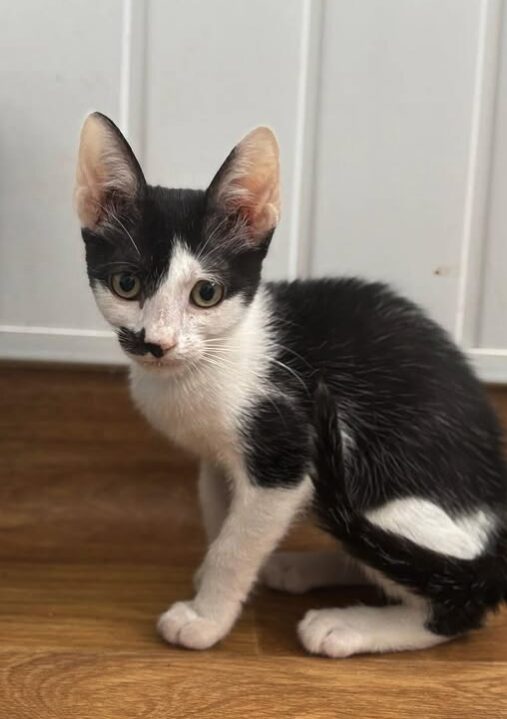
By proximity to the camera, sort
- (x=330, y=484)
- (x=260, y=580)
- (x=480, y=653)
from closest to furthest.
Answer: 1. (x=330, y=484)
2. (x=480, y=653)
3. (x=260, y=580)

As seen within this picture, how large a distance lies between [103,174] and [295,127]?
414 mm

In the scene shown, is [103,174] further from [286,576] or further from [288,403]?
[286,576]

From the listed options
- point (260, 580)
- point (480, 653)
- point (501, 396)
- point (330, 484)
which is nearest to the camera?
point (330, 484)

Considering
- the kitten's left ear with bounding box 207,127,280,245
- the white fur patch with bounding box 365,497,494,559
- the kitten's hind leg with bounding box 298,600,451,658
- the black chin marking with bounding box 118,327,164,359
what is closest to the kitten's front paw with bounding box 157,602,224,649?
the kitten's hind leg with bounding box 298,600,451,658

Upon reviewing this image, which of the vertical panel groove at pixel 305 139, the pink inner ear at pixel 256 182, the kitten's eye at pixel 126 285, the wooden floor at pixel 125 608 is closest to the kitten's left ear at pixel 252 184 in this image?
the pink inner ear at pixel 256 182

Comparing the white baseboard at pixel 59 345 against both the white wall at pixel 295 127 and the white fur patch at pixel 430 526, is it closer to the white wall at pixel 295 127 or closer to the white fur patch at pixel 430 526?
the white wall at pixel 295 127

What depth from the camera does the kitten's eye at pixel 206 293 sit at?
0.98 meters

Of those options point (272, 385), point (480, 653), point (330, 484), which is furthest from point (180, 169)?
point (480, 653)

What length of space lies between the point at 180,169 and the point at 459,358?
0.50 meters

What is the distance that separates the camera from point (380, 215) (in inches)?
52.8

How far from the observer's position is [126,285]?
3.21 ft

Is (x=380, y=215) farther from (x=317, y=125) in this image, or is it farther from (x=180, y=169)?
(x=180, y=169)

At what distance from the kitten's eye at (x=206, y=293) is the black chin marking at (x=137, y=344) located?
0.08 meters

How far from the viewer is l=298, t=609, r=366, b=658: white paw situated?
105 cm
